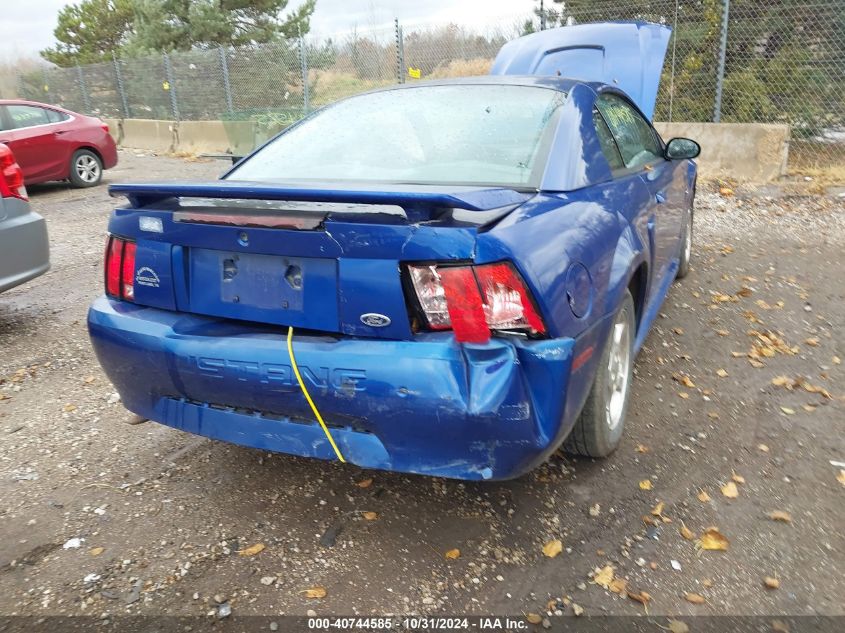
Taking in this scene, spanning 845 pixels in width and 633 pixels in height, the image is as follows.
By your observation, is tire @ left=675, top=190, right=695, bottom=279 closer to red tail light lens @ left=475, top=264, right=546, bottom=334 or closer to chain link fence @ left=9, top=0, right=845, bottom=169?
red tail light lens @ left=475, top=264, right=546, bottom=334

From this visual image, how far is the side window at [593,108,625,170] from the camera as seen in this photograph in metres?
3.09

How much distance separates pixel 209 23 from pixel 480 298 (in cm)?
2318

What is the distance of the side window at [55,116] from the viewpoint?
10.5 metres

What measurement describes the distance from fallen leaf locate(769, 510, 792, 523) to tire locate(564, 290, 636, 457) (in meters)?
0.65

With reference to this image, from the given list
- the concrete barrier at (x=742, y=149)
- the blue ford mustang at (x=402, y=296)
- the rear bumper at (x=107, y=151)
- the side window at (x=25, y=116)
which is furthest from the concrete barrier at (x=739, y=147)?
the side window at (x=25, y=116)

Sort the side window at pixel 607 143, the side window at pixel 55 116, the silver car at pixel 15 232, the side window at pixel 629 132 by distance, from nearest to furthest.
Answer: the side window at pixel 607 143
the side window at pixel 629 132
the silver car at pixel 15 232
the side window at pixel 55 116

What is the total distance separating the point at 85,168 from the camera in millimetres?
11203

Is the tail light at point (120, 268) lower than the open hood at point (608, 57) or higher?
lower

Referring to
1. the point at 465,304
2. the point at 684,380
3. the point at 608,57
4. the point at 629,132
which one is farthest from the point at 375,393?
→ the point at 608,57

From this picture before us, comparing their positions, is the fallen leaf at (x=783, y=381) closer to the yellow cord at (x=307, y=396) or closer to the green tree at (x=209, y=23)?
the yellow cord at (x=307, y=396)

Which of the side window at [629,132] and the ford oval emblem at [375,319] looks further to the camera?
the side window at [629,132]

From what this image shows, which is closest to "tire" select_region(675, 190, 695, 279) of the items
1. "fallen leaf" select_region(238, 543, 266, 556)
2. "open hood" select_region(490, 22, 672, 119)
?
"open hood" select_region(490, 22, 672, 119)

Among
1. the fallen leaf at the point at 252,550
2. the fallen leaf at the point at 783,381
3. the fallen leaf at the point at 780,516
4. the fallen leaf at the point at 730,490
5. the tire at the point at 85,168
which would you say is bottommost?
the fallen leaf at the point at 783,381

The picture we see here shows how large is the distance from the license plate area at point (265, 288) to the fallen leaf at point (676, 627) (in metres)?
1.40
